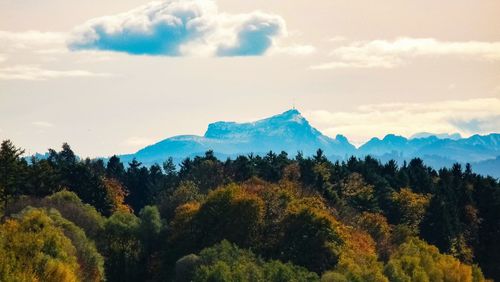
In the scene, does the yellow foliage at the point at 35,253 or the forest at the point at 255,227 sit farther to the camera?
the forest at the point at 255,227

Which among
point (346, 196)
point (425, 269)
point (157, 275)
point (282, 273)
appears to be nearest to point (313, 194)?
point (346, 196)

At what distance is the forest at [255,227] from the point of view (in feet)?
255

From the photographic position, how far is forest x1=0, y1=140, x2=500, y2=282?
255 ft

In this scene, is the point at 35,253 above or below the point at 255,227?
below

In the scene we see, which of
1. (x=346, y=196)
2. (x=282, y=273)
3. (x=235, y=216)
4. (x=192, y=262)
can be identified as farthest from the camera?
(x=346, y=196)

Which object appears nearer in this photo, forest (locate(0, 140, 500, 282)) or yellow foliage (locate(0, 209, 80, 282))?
yellow foliage (locate(0, 209, 80, 282))

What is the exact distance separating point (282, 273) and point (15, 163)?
174 feet

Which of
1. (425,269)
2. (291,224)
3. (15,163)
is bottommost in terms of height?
(425,269)

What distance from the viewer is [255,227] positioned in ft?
325

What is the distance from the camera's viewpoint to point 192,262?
82.8m

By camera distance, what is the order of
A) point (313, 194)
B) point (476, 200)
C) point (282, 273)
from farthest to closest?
point (476, 200), point (313, 194), point (282, 273)

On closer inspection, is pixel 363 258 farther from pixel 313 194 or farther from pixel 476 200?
pixel 476 200

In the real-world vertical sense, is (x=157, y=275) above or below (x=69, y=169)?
below

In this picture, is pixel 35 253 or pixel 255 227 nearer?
pixel 35 253
